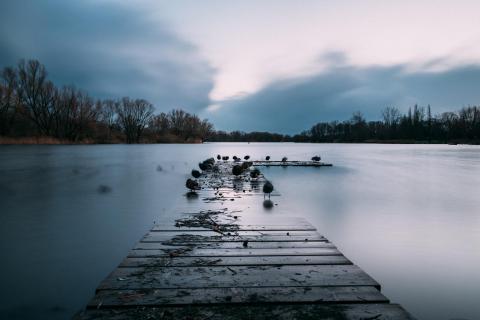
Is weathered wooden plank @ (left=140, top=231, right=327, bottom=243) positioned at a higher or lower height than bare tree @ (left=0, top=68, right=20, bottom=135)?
lower

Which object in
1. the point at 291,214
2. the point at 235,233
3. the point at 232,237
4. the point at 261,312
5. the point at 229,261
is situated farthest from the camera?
the point at 291,214

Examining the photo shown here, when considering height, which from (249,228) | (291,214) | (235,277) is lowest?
(291,214)

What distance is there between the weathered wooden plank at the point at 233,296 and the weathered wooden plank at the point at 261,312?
89 millimetres

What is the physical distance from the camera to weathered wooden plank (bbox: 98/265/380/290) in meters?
3.74

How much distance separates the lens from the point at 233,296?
342 cm

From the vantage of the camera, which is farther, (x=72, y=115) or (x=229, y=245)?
(x=72, y=115)

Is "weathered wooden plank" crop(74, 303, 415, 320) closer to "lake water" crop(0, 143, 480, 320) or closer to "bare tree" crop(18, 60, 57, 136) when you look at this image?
"lake water" crop(0, 143, 480, 320)

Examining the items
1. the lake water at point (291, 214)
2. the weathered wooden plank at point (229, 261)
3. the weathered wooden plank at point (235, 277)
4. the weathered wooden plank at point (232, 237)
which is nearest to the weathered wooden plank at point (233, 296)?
the weathered wooden plank at point (235, 277)

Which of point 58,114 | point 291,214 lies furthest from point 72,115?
point 291,214

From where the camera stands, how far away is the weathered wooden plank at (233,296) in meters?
3.30

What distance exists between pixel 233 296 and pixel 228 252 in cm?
160

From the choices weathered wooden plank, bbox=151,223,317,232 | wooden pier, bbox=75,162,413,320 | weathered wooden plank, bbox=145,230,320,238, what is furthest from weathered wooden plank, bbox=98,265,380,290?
weathered wooden plank, bbox=151,223,317,232

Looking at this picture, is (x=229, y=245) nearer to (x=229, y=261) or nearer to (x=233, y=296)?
(x=229, y=261)

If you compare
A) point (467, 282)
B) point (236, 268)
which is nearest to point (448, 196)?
point (467, 282)
